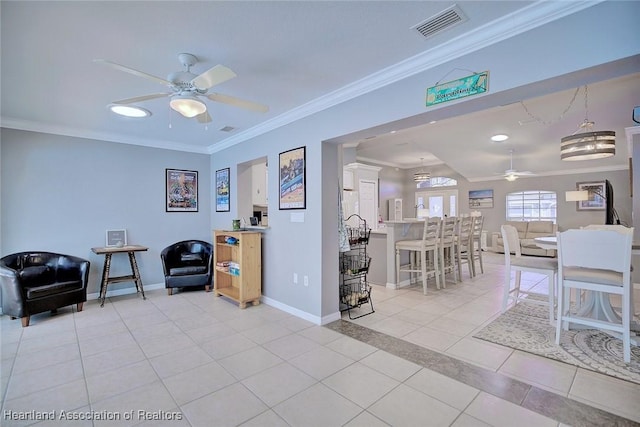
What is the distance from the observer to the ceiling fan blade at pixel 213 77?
6.41 ft

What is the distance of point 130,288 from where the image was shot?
4773 mm

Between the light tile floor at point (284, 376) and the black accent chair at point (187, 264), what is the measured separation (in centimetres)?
106

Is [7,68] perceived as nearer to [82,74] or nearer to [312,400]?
[82,74]

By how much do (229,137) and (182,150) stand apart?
3.69ft

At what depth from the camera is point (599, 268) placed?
2539 mm

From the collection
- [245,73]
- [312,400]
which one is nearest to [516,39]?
[245,73]

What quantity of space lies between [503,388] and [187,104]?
3.17 metres

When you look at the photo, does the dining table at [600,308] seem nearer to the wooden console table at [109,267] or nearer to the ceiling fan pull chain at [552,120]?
the ceiling fan pull chain at [552,120]

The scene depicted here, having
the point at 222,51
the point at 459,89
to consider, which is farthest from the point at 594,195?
the point at 222,51

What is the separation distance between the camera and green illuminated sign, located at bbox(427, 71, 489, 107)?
2.05 m

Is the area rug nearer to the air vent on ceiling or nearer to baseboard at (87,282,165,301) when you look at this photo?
the air vent on ceiling

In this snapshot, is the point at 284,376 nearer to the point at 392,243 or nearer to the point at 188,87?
the point at 188,87

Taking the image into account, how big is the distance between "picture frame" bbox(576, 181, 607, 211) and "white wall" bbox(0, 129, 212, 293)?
9575 millimetres

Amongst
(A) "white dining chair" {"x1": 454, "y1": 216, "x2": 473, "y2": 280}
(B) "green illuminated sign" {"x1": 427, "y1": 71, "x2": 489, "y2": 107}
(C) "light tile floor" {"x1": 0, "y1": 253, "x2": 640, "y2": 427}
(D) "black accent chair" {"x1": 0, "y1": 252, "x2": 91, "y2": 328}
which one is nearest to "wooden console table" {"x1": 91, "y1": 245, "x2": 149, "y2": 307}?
(D) "black accent chair" {"x1": 0, "y1": 252, "x2": 91, "y2": 328}
